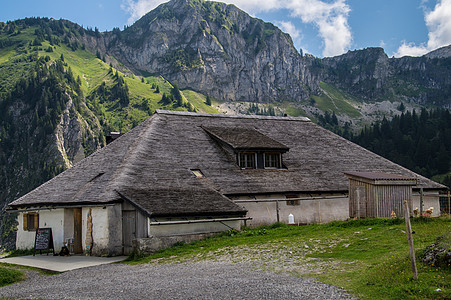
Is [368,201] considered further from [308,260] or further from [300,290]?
[300,290]

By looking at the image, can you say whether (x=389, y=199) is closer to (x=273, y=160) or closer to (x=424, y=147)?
(x=273, y=160)

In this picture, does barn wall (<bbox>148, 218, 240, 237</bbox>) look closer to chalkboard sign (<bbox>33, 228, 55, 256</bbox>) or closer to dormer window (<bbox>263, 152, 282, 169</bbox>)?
chalkboard sign (<bbox>33, 228, 55, 256</bbox>)

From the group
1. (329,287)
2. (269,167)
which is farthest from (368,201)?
(329,287)

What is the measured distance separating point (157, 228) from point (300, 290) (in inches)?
467

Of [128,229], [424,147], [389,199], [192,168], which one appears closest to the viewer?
[128,229]

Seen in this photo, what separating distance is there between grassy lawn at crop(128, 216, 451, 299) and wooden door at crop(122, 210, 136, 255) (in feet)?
10.2

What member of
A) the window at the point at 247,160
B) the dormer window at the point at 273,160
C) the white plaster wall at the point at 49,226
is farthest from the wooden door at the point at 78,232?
the dormer window at the point at 273,160

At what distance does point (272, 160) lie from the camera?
1270 inches

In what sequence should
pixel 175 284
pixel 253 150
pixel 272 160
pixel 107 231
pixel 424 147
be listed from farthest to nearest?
pixel 424 147 < pixel 272 160 < pixel 253 150 < pixel 107 231 < pixel 175 284

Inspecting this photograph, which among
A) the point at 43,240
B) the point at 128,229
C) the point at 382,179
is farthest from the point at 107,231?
the point at 382,179

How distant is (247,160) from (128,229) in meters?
11.0

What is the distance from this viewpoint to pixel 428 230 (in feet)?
56.2

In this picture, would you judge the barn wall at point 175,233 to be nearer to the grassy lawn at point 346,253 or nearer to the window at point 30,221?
the grassy lawn at point 346,253

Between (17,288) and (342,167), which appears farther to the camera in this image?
(342,167)
